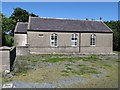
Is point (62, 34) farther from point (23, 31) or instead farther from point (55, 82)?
point (55, 82)

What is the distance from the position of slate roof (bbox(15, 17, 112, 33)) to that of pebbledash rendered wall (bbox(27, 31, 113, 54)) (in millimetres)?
710

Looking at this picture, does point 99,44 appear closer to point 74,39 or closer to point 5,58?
point 74,39

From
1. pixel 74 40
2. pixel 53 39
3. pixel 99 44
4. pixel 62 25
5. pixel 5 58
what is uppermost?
pixel 62 25

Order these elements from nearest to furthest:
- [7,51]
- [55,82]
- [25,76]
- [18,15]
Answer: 1. [55,82]
2. [25,76]
3. [7,51]
4. [18,15]

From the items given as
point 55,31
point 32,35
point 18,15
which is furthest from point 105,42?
point 18,15

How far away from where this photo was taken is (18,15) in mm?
73000

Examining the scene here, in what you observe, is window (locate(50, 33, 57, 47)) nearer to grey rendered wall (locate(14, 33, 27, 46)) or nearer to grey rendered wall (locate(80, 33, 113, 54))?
grey rendered wall (locate(80, 33, 113, 54))

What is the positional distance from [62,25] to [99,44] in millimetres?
6871

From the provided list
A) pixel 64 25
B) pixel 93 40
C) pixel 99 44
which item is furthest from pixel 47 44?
pixel 99 44

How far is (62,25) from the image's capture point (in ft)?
113

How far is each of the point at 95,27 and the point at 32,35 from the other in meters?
11.0

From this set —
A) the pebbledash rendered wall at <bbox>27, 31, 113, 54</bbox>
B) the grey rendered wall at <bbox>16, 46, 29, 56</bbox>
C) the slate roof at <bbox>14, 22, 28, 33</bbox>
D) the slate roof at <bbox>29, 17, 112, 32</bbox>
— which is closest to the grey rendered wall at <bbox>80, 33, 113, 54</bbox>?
the pebbledash rendered wall at <bbox>27, 31, 113, 54</bbox>

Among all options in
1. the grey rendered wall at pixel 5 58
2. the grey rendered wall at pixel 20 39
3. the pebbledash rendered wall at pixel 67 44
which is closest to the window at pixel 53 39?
the pebbledash rendered wall at pixel 67 44

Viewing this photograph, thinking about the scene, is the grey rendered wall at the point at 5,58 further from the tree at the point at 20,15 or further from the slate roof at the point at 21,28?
the tree at the point at 20,15
